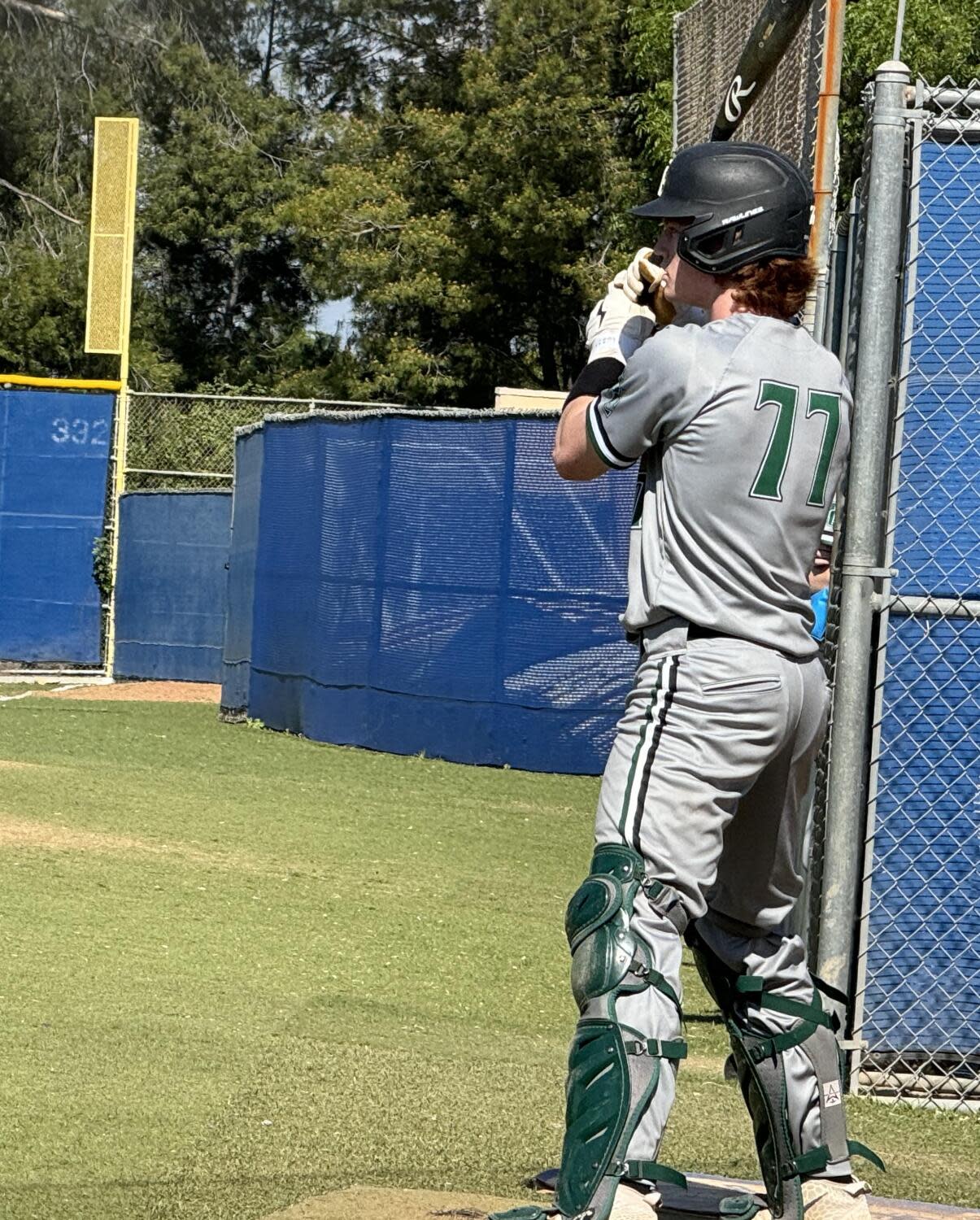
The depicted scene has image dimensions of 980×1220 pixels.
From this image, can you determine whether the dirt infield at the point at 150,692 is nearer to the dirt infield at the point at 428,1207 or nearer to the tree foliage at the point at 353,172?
the tree foliage at the point at 353,172

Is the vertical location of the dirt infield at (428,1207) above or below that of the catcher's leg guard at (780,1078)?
below

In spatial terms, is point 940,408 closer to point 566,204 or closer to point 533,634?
point 533,634

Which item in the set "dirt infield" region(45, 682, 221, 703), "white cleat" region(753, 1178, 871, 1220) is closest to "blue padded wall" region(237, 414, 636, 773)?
"dirt infield" region(45, 682, 221, 703)

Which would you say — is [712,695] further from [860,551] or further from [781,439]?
[860,551]

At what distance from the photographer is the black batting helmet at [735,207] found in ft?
11.6

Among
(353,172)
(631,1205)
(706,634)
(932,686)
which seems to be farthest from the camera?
(353,172)

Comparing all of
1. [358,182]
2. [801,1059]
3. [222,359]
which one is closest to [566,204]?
[358,182]

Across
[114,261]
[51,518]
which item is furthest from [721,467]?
[114,261]

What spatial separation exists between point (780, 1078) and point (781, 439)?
128cm

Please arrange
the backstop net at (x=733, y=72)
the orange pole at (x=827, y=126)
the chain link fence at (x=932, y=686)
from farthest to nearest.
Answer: the backstop net at (x=733, y=72)
the chain link fence at (x=932, y=686)
the orange pole at (x=827, y=126)

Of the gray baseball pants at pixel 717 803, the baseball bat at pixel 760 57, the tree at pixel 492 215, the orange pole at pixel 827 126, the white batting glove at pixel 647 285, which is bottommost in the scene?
the gray baseball pants at pixel 717 803

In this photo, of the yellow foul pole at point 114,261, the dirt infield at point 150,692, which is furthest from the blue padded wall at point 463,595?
the yellow foul pole at point 114,261

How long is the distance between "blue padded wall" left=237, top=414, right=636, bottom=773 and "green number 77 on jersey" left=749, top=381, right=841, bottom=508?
9399mm

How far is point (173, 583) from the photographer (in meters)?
21.5
